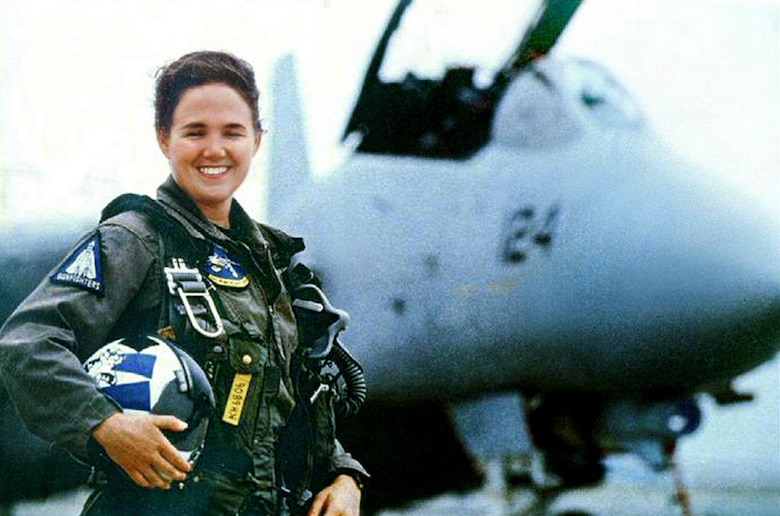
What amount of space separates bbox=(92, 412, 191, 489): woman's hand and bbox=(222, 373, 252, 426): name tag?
88 millimetres

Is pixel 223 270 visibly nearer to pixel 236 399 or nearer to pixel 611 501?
pixel 236 399

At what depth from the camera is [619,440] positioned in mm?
2660

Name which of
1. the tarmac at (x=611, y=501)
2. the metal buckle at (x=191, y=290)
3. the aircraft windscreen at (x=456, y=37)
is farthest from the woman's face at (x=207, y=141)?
the tarmac at (x=611, y=501)

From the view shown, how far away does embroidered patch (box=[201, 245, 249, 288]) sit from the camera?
37.4 inches

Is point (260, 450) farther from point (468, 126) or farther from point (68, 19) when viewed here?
point (468, 126)

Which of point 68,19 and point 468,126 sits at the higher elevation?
point 68,19

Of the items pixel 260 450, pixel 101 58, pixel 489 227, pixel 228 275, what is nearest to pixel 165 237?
pixel 228 275

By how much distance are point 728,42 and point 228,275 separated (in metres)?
2.07

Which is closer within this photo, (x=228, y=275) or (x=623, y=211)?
(x=228, y=275)

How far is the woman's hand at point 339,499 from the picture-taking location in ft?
3.30

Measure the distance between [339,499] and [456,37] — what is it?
5.90ft

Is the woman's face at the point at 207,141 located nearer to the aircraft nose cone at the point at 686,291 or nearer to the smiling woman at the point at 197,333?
the smiling woman at the point at 197,333

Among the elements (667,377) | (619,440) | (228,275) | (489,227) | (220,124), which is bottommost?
(619,440)

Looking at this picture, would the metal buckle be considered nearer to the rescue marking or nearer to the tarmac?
the rescue marking
